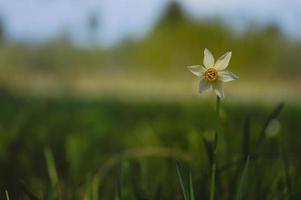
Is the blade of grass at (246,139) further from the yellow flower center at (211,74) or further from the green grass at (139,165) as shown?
the yellow flower center at (211,74)

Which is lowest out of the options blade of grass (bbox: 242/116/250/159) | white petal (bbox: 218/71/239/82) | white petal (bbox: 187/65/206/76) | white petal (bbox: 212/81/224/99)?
blade of grass (bbox: 242/116/250/159)

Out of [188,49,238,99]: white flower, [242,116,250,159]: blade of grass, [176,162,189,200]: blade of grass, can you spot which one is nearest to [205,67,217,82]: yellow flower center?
[188,49,238,99]: white flower

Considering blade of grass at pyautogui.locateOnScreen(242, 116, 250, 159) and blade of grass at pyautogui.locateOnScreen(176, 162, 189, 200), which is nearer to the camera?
blade of grass at pyautogui.locateOnScreen(176, 162, 189, 200)

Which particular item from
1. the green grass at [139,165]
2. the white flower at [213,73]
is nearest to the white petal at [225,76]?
the white flower at [213,73]

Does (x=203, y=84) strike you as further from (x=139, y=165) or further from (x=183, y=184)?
(x=139, y=165)

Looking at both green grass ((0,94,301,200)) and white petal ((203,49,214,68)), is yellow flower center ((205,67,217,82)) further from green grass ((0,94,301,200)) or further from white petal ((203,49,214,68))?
green grass ((0,94,301,200))

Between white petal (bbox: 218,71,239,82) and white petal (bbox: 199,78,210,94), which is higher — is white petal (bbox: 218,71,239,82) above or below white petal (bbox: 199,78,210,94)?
above

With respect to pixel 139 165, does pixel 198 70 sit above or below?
above

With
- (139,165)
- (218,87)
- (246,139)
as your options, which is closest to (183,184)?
(218,87)

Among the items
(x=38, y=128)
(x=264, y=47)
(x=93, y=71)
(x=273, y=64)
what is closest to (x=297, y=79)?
(x=273, y=64)

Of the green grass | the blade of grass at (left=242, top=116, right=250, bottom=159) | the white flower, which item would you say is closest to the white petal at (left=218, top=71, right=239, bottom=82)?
the white flower
